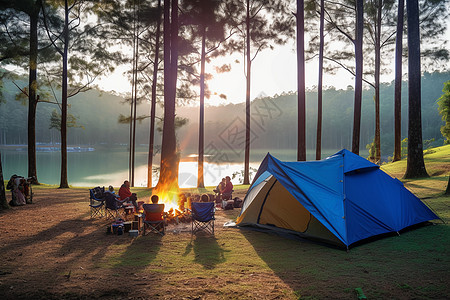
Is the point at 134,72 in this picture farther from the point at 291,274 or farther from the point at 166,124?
the point at 291,274

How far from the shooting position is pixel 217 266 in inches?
176

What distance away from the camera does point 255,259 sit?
4762mm

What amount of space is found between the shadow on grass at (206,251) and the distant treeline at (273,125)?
5375 cm

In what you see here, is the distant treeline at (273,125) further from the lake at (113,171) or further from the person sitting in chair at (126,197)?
the person sitting in chair at (126,197)

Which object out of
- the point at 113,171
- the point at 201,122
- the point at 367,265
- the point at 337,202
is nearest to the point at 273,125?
the point at 113,171

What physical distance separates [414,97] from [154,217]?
1030cm

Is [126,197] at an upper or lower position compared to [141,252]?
upper

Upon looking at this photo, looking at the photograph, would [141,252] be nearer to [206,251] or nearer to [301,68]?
[206,251]

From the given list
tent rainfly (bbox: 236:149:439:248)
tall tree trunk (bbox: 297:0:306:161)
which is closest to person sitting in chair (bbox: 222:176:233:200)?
tall tree trunk (bbox: 297:0:306:161)

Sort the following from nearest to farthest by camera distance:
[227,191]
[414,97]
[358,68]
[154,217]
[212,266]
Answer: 1. [212,266]
2. [154,217]
3. [227,191]
4. [414,97]
5. [358,68]

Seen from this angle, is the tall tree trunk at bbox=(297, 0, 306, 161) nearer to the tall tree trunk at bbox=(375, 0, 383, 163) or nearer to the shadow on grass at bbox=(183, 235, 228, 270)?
the shadow on grass at bbox=(183, 235, 228, 270)

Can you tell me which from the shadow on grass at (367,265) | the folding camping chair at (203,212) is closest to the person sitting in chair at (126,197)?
the folding camping chair at (203,212)

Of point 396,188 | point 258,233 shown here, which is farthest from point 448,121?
point 258,233

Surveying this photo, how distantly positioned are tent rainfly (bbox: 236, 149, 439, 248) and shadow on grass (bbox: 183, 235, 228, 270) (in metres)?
1.34
